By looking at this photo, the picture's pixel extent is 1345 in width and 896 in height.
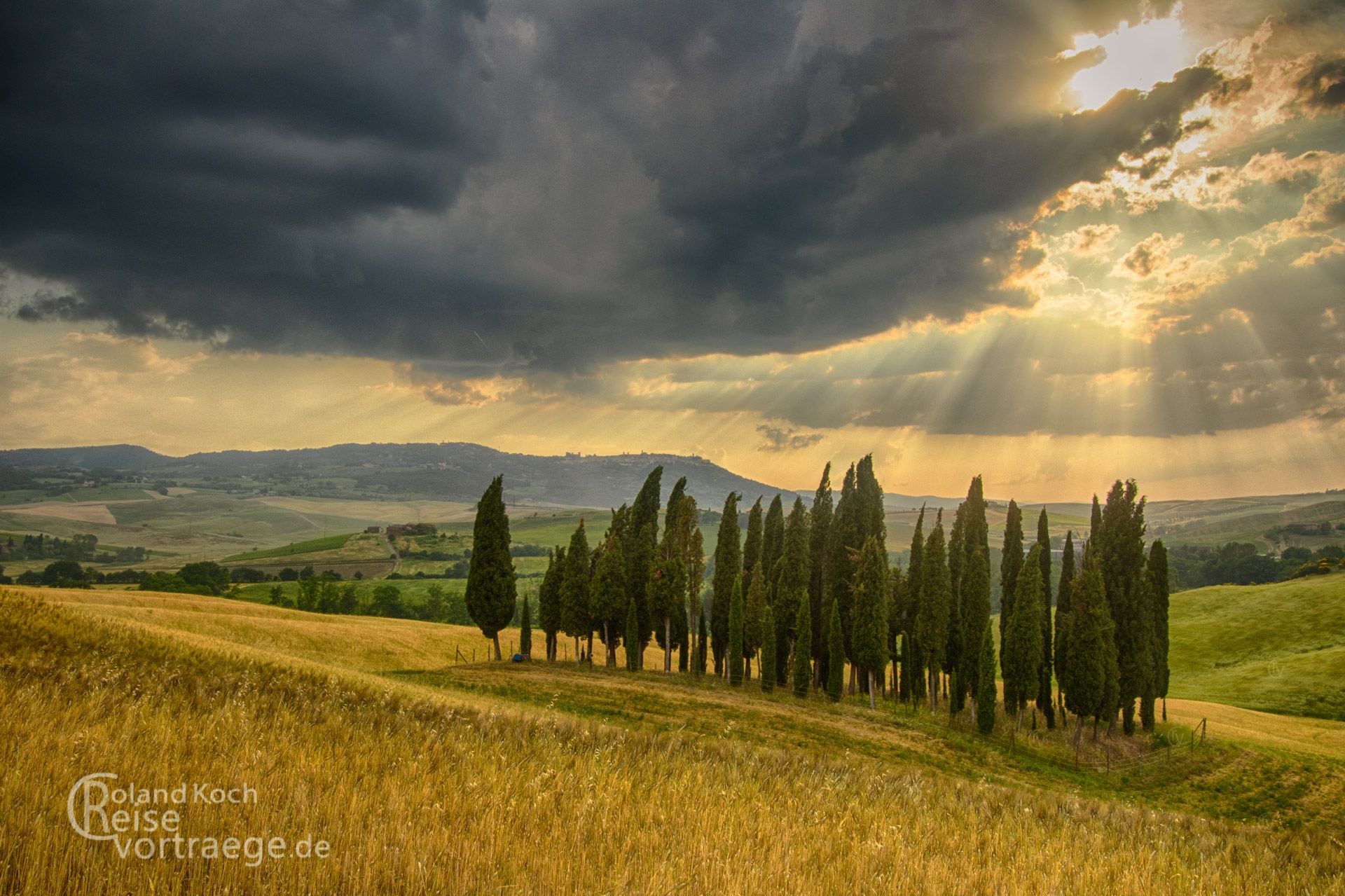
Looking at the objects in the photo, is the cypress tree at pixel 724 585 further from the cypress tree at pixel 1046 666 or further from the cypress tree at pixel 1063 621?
the cypress tree at pixel 1063 621

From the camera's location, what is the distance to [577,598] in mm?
55312

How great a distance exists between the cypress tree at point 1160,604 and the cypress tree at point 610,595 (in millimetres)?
44578

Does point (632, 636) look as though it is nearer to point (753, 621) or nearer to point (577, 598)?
point (577, 598)

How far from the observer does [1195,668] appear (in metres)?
81.2

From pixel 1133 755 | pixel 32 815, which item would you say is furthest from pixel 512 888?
pixel 1133 755

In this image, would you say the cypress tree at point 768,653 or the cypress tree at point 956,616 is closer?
the cypress tree at point 956,616

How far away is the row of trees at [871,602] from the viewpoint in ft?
151

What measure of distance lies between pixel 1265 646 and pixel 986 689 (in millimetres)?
66417

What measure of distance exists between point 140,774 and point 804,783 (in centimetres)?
896

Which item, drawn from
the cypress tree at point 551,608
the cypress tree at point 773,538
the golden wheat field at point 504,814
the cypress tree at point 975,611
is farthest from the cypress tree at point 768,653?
the golden wheat field at point 504,814

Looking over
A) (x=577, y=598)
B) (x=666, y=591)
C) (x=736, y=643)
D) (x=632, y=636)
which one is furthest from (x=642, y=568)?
(x=736, y=643)

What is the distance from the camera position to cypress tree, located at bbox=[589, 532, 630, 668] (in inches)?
2146

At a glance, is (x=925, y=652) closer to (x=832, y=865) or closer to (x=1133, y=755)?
(x=1133, y=755)

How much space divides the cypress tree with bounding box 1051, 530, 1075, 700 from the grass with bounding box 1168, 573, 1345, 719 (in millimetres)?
30354
